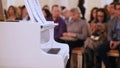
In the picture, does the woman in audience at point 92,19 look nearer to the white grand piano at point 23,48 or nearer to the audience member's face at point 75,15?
the audience member's face at point 75,15

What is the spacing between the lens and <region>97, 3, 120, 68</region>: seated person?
5.18m

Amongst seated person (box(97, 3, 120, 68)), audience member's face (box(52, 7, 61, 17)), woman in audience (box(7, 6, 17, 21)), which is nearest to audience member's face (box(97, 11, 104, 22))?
seated person (box(97, 3, 120, 68))

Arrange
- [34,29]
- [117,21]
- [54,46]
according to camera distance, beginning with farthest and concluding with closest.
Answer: [117,21], [54,46], [34,29]

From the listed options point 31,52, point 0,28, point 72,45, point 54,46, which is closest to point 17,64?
point 31,52

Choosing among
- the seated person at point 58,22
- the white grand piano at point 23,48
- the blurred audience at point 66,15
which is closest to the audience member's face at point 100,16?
the blurred audience at point 66,15

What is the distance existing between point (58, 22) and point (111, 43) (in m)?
1.35

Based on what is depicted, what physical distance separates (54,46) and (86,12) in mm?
2364

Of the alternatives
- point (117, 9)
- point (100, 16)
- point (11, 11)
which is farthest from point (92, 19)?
point (11, 11)

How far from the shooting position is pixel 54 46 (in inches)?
145

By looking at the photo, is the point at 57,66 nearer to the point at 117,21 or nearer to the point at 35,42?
the point at 35,42

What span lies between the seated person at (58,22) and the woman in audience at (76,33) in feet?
0.37

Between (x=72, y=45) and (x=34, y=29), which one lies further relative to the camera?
(x=72, y=45)

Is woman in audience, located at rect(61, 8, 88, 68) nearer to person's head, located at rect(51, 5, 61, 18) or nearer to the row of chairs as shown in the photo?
the row of chairs

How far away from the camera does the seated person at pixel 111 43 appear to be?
5.18 meters
